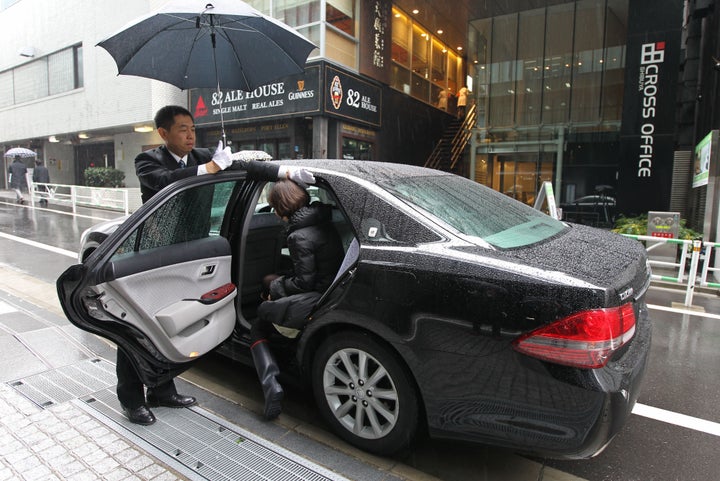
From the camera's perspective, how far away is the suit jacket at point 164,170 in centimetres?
297

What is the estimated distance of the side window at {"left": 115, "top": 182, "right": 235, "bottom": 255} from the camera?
9.41ft

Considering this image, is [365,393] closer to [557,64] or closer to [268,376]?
[268,376]

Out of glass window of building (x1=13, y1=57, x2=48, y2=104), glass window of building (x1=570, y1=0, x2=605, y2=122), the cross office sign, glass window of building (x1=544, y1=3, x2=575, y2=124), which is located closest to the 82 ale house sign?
the cross office sign

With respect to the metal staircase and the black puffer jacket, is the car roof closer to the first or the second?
the black puffer jacket

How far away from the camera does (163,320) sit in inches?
110

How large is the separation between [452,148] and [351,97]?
7.07m

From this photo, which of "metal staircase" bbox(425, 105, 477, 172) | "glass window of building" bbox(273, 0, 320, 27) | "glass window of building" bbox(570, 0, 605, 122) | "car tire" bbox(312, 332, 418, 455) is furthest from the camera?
"metal staircase" bbox(425, 105, 477, 172)

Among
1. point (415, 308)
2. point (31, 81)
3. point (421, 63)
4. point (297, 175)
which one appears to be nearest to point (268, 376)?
point (415, 308)

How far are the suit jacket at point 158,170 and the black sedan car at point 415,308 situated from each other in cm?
13

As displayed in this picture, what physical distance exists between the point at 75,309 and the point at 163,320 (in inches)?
18.3

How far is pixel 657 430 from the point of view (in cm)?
307

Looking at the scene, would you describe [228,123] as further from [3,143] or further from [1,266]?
[3,143]

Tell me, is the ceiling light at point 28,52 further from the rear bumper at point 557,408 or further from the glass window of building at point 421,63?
the rear bumper at point 557,408

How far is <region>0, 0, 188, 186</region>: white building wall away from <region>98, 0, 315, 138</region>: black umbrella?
1519cm
